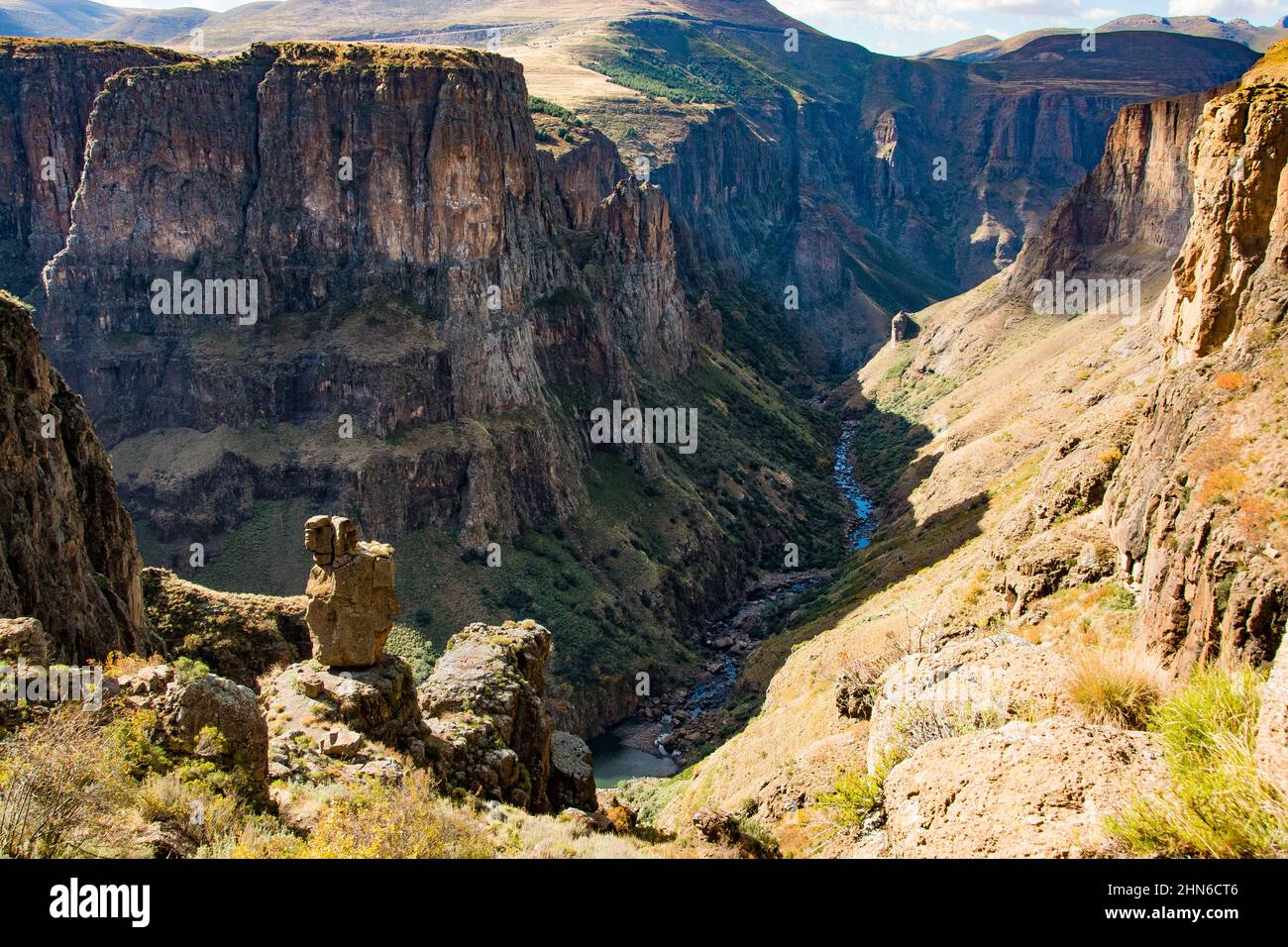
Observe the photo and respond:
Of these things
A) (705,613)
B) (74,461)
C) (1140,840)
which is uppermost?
(1140,840)

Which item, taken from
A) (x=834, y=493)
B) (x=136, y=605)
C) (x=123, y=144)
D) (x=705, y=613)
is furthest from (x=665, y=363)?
(x=136, y=605)

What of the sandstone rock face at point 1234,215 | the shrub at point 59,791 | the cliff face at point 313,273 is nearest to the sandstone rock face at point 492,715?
the shrub at point 59,791

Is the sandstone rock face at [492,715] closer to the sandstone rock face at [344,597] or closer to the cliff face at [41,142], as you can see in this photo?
the sandstone rock face at [344,597]

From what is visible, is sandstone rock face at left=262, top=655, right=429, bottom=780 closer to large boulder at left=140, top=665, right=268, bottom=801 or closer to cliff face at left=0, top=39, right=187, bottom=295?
large boulder at left=140, top=665, right=268, bottom=801

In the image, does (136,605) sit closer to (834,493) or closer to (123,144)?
(123,144)

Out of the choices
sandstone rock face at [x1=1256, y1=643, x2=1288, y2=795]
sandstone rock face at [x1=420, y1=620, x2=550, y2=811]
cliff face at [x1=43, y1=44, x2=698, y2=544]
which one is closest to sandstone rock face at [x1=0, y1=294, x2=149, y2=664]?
sandstone rock face at [x1=420, y1=620, x2=550, y2=811]

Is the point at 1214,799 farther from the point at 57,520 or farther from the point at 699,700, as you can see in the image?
the point at 699,700
